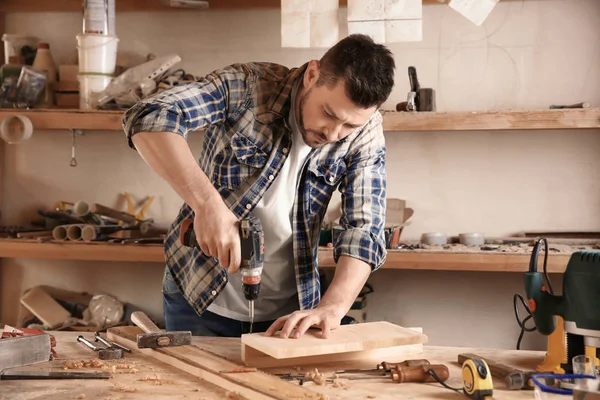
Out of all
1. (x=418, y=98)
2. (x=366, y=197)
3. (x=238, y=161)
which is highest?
(x=418, y=98)

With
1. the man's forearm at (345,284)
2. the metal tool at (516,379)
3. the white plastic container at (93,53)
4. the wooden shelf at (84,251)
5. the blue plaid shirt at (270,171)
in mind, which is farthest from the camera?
the white plastic container at (93,53)

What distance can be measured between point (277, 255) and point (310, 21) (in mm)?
1576

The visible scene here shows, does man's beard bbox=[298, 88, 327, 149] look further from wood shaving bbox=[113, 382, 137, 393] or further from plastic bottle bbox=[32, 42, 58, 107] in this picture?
plastic bottle bbox=[32, 42, 58, 107]

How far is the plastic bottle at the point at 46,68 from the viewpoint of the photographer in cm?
398

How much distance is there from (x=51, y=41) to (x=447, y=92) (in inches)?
90.5

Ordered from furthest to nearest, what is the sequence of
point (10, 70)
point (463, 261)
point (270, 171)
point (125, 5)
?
1. point (125, 5)
2. point (10, 70)
3. point (463, 261)
4. point (270, 171)

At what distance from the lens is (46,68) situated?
401 centimetres

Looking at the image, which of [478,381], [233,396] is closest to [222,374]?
[233,396]

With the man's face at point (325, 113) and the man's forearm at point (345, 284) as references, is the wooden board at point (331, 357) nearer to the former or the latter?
the man's forearm at point (345, 284)

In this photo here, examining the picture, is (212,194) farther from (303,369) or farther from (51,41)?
(51,41)

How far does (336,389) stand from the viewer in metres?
1.66

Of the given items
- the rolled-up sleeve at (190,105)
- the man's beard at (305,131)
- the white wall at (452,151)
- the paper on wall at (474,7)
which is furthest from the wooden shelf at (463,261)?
the rolled-up sleeve at (190,105)

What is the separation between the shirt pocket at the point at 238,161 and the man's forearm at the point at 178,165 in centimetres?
29

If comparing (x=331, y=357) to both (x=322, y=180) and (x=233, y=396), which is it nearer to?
(x=233, y=396)
